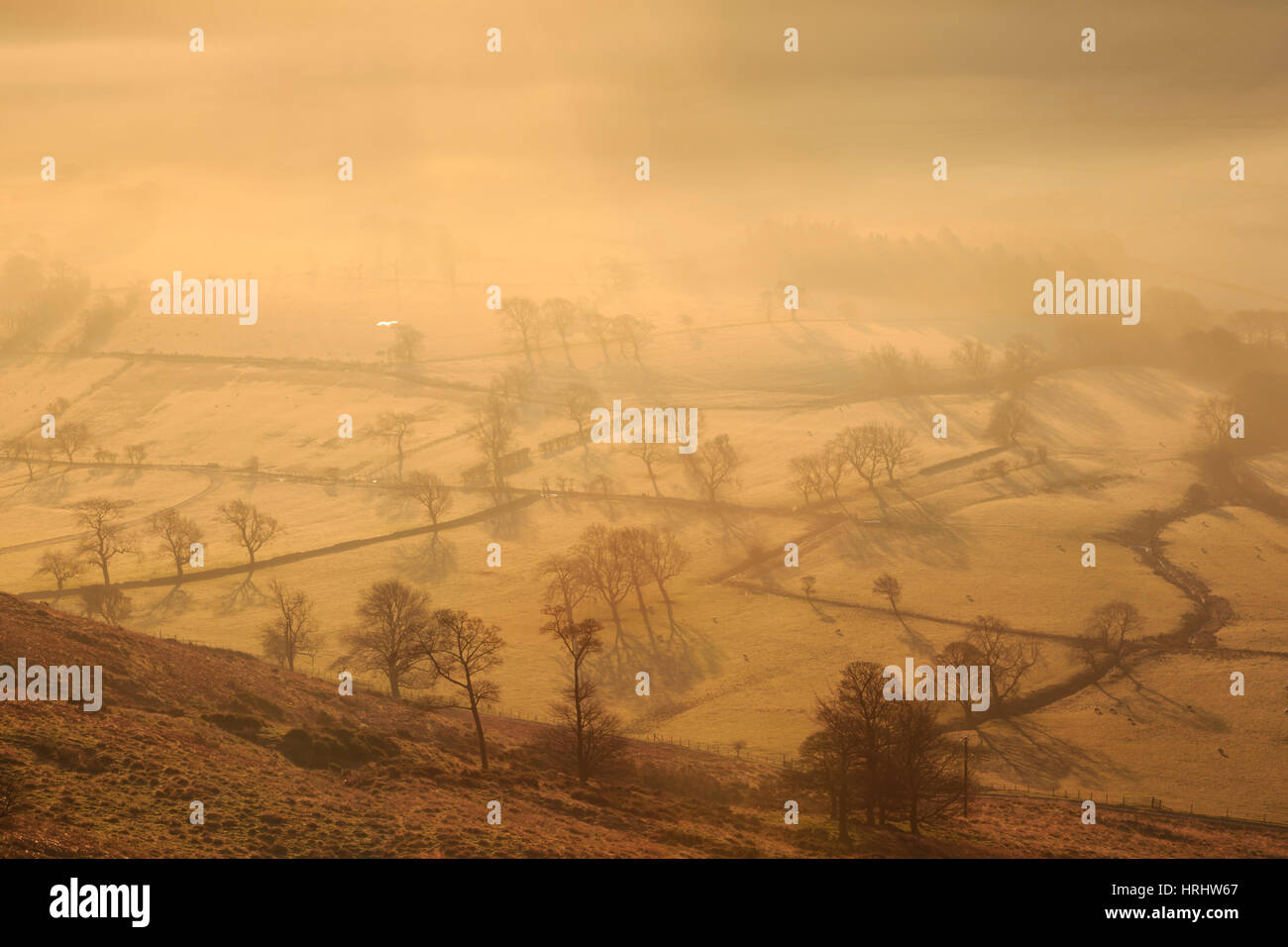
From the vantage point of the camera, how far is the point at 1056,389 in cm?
16062

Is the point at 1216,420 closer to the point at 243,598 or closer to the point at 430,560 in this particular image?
the point at 430,560

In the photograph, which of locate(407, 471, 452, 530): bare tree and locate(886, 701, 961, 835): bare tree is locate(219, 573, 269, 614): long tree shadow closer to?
locate(407, 471, 452, 530): bare tree

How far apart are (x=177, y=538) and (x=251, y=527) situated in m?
8.39

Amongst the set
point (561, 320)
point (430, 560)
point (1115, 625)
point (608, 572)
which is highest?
point (561, 320)

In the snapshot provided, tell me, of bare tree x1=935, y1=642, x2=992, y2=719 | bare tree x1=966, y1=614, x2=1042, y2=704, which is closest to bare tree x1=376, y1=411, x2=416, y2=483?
bare tree x1=966, y1=614, x2=1042, y2=704

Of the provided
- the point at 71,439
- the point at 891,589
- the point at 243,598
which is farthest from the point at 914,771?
the point at 71,439

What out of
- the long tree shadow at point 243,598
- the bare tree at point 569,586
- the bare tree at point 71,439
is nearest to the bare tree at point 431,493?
the long tree shadow at point 243,598

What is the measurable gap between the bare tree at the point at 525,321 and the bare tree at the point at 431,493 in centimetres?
6597

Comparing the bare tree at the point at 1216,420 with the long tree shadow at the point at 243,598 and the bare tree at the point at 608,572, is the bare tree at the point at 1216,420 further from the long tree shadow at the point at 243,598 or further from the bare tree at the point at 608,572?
the long tree shadow at the point at 243,598

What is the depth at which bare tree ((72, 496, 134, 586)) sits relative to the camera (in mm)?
95300

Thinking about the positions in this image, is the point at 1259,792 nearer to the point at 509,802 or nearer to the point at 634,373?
the point at 509,802

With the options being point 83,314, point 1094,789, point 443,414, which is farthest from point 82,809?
point 83,314

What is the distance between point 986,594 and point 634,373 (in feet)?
318

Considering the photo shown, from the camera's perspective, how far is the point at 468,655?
71938 millimetres
